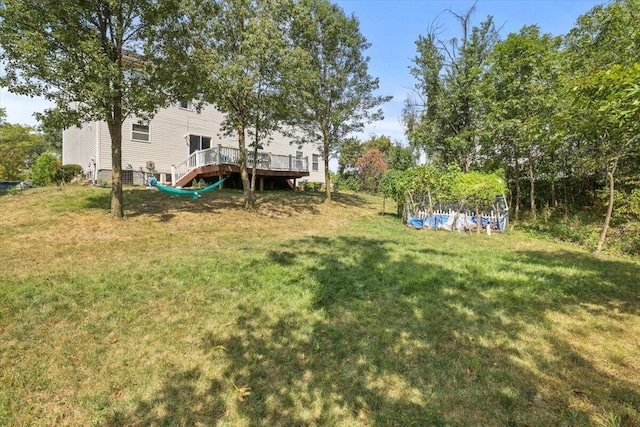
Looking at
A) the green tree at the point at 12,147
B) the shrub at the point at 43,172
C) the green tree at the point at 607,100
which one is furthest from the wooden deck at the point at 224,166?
the green tree at the point at 12,147

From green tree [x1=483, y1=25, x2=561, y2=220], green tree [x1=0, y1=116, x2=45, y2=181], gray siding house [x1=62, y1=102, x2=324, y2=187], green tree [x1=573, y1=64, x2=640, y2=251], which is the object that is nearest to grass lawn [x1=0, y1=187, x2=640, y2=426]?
green tree [x1=573, y1=64, x2=640, y2=251]

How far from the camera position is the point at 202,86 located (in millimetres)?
9867

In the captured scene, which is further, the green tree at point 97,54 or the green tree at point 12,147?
the green tree at point 12,147

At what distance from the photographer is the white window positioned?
1664 cm

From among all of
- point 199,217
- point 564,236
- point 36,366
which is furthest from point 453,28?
point 36,366

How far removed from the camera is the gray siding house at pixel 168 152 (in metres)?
15.5

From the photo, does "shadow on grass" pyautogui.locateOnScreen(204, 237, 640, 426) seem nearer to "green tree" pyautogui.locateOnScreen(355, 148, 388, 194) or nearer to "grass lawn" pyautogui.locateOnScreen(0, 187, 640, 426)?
"grass lawn" pyautogui.locateOnScreen(0, 187, 640, 426)

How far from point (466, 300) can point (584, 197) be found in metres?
11.5

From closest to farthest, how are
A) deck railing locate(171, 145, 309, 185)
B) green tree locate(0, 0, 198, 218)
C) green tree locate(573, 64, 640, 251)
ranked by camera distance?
green tree locate(573, 64, 640, 251), green tree locate(0, 0, 198, 218), deck railing locate(171, 145, 309, 185)

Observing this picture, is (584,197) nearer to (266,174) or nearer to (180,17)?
(266,174)

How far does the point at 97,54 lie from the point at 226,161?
8171mm

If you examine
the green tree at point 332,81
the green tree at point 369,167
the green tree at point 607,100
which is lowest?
the green tree at point 607,100

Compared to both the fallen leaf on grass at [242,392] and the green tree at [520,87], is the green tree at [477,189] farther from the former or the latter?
the fallen leaf on grass at [242,392]

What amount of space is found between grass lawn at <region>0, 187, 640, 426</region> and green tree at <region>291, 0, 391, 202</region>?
9.15m
